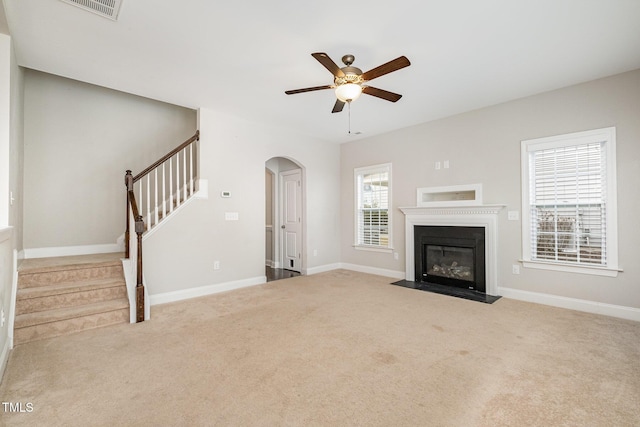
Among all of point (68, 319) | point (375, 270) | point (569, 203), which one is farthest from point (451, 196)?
point (68, 319)

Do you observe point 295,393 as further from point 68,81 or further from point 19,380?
point 68,81

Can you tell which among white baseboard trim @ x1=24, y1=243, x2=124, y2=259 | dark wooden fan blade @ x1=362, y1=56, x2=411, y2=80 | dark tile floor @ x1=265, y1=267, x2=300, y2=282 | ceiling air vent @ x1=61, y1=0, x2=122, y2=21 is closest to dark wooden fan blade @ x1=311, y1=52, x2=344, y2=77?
dark wooden fan blade @ x1=362, y1=56, x2=411, y2=80

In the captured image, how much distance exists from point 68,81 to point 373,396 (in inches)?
222

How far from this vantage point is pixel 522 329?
3080 millimetres

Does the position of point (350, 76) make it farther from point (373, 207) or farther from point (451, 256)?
point (373, 207)

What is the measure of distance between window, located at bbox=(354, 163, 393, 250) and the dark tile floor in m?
1.51

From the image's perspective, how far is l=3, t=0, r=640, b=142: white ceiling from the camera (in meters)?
2.36

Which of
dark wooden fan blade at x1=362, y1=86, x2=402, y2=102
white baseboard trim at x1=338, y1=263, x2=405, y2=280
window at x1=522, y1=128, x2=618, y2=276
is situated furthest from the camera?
white baseboard trim at x1=338, y1=263, x2=405, y2=280

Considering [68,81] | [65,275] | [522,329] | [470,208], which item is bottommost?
[522,329]

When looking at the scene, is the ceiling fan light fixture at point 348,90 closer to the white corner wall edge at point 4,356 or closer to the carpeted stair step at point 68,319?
the carpeted stair step at point 68,319

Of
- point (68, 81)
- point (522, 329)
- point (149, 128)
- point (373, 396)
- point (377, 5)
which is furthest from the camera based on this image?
point (149, 128)

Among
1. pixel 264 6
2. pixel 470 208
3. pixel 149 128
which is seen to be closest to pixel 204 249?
pixel 149 128

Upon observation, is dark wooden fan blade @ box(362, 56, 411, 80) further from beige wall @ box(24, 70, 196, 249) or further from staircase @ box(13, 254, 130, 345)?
beige wall @ box(24, 70, 196, 249)

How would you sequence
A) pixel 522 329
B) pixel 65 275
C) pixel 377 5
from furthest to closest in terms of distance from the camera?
pixel 65 275
pixel 522 329
pixel 377 5
